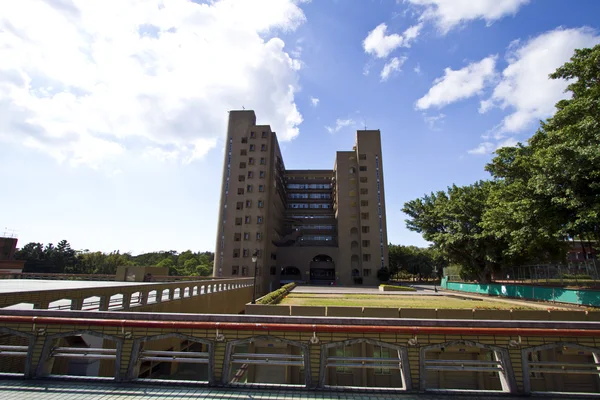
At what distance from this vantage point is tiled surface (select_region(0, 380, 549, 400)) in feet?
16.8

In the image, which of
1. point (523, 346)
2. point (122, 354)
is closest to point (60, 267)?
point (122, 354)

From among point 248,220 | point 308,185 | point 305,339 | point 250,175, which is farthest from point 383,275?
point 305,339

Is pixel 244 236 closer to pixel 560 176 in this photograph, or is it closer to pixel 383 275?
pixel 383 275

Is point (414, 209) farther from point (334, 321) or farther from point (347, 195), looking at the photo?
point (334, 321)

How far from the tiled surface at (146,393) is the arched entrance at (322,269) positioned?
6780cm

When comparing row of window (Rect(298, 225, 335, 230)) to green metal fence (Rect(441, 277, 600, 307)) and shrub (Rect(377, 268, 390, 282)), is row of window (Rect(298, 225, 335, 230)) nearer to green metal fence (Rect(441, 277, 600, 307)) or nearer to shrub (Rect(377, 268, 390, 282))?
shrub (Rect(377, 268, 390, 282))

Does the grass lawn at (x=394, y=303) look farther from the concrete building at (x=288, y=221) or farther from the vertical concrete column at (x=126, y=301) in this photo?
the concrete building at (x=288, y=221)

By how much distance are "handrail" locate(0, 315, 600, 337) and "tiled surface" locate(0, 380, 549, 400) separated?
3.41 feet

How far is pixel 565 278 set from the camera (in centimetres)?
2580

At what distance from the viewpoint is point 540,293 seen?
2814 centimetres

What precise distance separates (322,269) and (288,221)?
15.2 m

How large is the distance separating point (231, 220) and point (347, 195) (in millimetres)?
27368

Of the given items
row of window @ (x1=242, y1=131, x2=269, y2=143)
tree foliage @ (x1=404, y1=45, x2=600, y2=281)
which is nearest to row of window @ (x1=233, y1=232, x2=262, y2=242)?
row of window @ (x1=242, y1=131, x2=269, y2=143)

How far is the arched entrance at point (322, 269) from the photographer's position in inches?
2879
